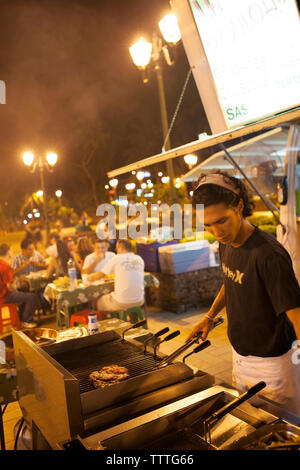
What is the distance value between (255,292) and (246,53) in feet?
5.77

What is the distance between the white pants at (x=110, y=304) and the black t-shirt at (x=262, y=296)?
3.74m

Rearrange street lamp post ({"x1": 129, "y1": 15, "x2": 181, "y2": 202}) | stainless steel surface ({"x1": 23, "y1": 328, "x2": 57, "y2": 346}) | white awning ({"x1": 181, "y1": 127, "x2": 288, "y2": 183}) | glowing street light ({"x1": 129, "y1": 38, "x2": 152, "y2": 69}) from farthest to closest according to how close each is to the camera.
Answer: glowing street light ({"x1": 129, "y1": 38, "x2": 152, "y2": 69}) < street lamp post ({"x1": 129, "y1": 15, "x2": 181, "y2": 202}) < white awning ({"x1": 181, "y1": 127, "x2": 288, "y2": 183}) < stainless steel surface ({"x1": 23, "y1": 328, "x2": 57, "y2": 346})

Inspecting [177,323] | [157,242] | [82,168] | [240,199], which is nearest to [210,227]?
[240,199]

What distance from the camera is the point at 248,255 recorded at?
2086 mm

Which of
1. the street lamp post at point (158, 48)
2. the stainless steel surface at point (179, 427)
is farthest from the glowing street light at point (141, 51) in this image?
the stainless steel surface at point (179, 427)

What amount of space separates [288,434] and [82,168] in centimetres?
3041

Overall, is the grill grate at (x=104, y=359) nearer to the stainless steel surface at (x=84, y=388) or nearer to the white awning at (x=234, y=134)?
the stainless steel surface at (x=84, y=388)

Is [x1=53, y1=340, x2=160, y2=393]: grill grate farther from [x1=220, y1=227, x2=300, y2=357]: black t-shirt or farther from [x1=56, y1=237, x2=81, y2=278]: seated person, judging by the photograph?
[x1=56, y1=237, x2=81, y2=278]: seated person

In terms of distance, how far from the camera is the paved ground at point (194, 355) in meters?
4.21

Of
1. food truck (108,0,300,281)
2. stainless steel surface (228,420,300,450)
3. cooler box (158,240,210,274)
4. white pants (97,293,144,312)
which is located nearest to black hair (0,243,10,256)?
white pants (97,293,144,312)

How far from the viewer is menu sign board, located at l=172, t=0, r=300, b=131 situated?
244 centimetres

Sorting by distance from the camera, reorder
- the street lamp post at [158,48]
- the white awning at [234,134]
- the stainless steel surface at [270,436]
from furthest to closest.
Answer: the street lamp post at [158,48] < the white awning at [234,134] < the stainless steel surface at [270,436]

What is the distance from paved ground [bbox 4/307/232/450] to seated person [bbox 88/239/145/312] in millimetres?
913
